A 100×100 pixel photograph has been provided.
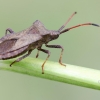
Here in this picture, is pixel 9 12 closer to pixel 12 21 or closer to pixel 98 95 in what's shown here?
pixel 12 21

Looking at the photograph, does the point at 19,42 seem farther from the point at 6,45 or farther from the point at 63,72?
the point at 63,72

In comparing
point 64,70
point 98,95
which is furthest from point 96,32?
point 64,70

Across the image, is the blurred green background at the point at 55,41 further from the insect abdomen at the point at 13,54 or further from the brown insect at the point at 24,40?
the insect abdomen at the point at 13,54

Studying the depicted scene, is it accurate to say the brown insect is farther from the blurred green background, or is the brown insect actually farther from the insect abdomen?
the blurred green background

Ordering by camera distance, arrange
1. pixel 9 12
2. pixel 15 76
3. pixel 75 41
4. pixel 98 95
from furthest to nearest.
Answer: pixel 9 12
pixel 75 41
pixel 15 76
pixel 98 95

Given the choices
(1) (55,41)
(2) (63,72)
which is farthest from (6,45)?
(1) (55,41)

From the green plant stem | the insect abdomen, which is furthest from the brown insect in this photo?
the green plant stem
